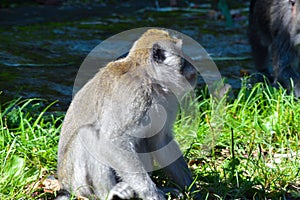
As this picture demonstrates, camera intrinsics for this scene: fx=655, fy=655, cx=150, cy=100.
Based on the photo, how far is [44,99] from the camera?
6.27 metres

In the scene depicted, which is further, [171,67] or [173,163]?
[173,163]

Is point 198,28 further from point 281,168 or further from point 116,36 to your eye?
point 281,168

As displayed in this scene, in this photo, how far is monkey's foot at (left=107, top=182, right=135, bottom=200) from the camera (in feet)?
13.1

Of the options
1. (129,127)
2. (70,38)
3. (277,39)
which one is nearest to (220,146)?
(129,127)

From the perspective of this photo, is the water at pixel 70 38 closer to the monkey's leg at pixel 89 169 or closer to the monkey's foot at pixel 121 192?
the monkey's leg at pixel 89 169

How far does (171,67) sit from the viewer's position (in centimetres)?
429

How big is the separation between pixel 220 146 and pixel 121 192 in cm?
150

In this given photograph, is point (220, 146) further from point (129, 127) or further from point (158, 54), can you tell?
point (129, 127)

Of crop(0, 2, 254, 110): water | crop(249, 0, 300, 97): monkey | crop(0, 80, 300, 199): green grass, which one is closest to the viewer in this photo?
crop(0, 80, 300, 199): green grass

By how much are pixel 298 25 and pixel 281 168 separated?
2591 mm

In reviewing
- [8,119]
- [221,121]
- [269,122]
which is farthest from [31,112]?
[269,122]

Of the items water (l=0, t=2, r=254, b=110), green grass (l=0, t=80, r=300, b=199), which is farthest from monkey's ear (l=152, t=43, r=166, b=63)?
water (l=0, t=2, r=254, b=110)

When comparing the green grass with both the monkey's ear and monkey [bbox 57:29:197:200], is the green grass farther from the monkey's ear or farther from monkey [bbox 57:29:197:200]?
the monkey's ear

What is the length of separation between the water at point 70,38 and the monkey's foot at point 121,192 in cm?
225
